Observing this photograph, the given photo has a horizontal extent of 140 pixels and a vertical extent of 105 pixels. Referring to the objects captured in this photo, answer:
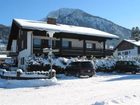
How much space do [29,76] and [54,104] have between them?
1081 cm

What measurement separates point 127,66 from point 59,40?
10.8 m

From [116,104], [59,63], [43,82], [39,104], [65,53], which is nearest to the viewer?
[116,104]

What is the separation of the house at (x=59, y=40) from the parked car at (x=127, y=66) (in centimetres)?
723

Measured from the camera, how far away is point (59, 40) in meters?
42.5

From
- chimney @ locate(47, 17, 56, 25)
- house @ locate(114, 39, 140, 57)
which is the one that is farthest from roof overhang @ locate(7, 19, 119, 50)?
house @ locate(114, 39, 140, 57)

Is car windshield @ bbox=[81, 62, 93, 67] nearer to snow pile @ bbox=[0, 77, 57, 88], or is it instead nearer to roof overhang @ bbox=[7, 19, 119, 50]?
snow pile @ bbox=[0, 77, 57, 88]

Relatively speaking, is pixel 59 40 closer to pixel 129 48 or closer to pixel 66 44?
pixel 66 44

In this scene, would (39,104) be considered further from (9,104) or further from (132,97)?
(132,97)

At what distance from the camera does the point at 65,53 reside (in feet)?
135

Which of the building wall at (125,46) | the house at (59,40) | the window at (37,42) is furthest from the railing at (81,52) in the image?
the building wall at (125,46)

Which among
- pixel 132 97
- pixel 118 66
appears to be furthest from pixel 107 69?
pixel 132 97

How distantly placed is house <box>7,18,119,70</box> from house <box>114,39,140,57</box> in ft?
50.7

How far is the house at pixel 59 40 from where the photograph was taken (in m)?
39.3

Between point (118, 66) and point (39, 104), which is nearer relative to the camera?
point (39, 104)
